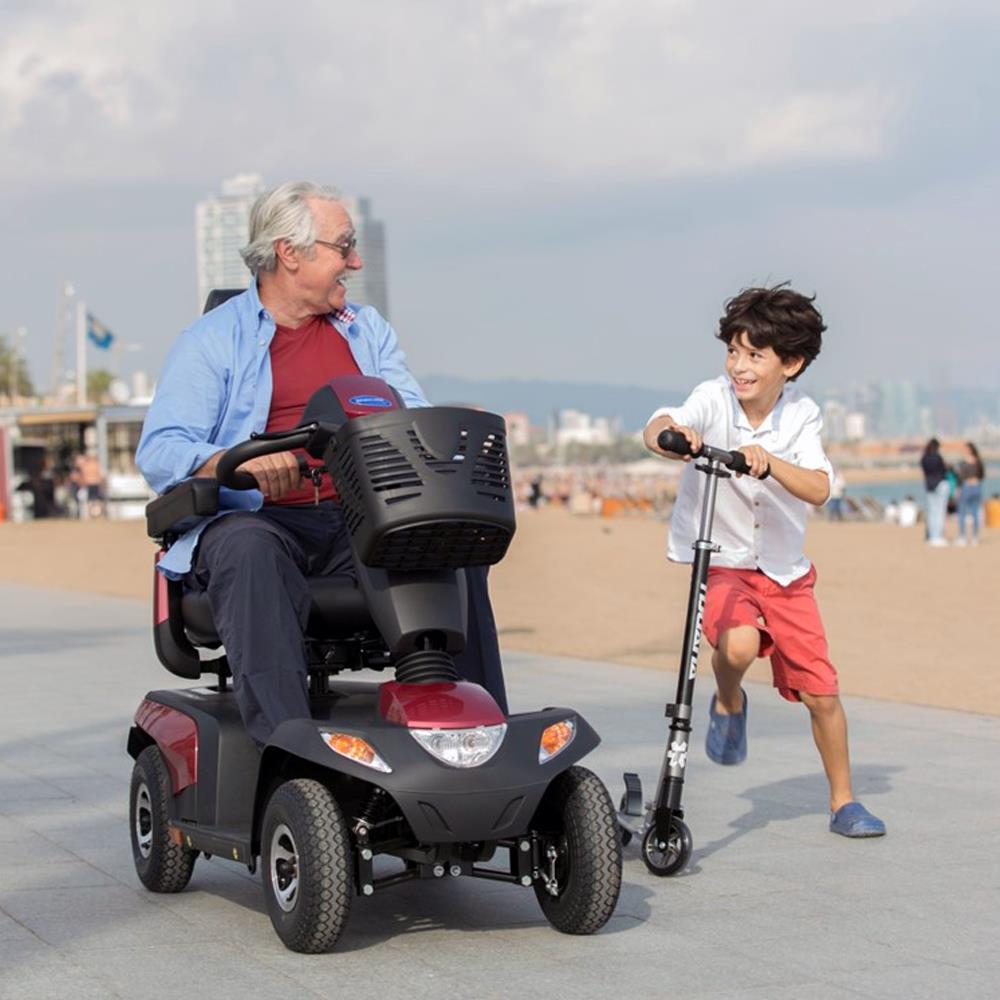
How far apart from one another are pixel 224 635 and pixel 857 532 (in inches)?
1455

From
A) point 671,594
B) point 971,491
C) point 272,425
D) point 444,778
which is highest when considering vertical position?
point 272,425

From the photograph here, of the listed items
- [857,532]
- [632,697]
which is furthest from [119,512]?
[632,697]

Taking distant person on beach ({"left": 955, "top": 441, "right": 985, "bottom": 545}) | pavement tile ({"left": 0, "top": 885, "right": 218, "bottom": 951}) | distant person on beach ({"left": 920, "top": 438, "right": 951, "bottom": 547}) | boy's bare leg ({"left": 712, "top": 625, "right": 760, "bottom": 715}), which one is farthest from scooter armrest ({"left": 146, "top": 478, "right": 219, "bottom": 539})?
distant person on beach ({"left": 920, "top": 438, "right": 951, "bottom": 547})

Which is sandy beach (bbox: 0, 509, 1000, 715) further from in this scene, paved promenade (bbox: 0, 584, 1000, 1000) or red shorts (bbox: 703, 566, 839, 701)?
red shorts (bbox: 703, 566, 839, 701)

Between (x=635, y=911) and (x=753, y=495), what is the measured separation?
1.54 metres

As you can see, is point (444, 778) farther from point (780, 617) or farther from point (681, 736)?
point (780, 617)

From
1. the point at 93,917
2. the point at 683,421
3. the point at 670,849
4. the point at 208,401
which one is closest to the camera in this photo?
the point at 93,917

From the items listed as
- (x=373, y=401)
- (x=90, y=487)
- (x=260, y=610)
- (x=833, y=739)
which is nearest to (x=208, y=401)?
(x=373, y=401)

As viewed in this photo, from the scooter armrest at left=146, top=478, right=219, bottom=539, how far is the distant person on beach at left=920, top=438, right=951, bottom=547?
28011 mm

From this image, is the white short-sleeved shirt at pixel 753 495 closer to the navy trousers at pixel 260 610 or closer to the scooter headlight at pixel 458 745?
the navy trousers at pixel 260 610

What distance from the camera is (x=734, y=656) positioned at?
18.8 ft

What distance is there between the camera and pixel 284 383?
16.8ft

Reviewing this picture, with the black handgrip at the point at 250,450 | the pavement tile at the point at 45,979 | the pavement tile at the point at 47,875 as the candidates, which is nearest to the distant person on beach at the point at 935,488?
the pavement tile at the point at 47,875

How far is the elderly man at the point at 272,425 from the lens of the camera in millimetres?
4504
